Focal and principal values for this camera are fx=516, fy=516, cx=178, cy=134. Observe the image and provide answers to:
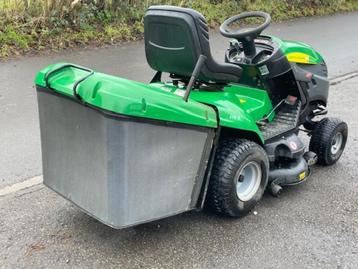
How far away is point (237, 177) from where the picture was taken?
3.58m

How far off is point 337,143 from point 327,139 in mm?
314

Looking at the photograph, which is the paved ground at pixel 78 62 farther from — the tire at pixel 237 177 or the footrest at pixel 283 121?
the footrest at pixel 283 121

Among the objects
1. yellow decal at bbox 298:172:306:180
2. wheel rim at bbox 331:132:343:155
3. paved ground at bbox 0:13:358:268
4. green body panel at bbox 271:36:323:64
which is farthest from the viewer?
wheel rim at bbox 331:132:343:155

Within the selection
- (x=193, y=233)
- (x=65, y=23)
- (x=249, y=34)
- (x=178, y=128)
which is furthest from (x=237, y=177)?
(x=65, y=23)

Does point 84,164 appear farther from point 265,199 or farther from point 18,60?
point 18,60

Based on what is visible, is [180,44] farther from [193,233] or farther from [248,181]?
[193,233]

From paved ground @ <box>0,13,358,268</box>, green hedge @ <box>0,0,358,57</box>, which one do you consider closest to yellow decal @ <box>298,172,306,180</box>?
paved ground @ <box>0,13,358,268</box>

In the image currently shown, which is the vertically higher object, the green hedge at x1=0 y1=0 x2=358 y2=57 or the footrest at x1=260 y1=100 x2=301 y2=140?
the footrest at x1=260 y1=100 x2=301 y2=140

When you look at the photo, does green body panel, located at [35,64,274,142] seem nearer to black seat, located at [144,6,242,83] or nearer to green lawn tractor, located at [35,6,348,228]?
green lawn tractor, located at [35,6,348,228]

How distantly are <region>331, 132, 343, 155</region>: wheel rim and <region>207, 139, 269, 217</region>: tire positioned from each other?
121cm

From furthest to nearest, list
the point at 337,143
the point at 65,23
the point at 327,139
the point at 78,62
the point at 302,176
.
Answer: the point at 65,23, the point at 78,62, the point at 337,143, the point at 327,139, the point at 302,176

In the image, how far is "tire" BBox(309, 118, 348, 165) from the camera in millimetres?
4570

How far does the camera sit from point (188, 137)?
3170 mm

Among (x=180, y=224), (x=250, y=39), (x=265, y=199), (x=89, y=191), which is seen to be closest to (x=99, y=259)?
(x=89, y=191)
